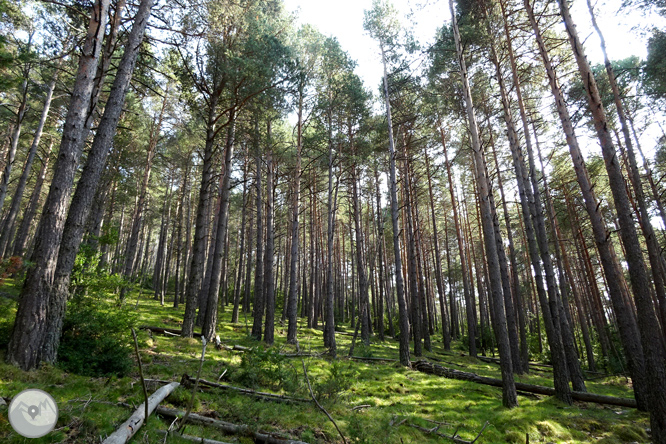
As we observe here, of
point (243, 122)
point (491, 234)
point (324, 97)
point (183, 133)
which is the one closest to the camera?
point (491, 234)

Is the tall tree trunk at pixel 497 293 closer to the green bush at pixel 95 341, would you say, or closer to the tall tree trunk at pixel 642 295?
the tall tree trunk at pixel 642 295

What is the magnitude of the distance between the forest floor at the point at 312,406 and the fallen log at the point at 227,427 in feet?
0.38

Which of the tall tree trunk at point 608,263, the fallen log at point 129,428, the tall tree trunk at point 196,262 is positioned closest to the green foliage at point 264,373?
the fallen log at point 129,428

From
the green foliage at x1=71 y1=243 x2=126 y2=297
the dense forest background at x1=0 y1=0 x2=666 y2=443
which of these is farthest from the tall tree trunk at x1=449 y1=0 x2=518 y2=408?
the green foliage at x1=71 y1=243 x2=126 y2=297

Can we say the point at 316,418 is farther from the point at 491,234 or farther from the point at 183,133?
the point at 183,133

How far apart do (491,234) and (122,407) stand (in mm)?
8255

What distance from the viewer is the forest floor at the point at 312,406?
3.87 metres

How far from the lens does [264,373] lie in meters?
6.54

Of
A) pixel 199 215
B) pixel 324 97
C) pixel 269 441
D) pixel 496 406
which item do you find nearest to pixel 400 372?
pixel 496 406

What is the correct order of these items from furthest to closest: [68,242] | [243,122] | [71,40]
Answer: [71,40] → [243,122] → [68,242]

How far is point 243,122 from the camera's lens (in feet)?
39.0

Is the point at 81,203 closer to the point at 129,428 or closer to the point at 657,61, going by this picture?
the point at 129,428
